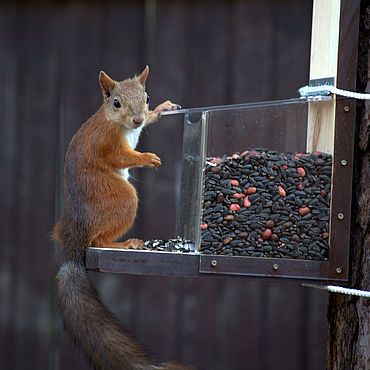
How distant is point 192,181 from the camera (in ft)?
6.51

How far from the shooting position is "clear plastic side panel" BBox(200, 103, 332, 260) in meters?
1.75

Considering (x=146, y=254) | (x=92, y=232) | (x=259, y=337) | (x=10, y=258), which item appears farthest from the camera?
(x=10, y=258)

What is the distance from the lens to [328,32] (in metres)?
1.82

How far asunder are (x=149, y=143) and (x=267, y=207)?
1.49 meters

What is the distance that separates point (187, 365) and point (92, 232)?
0.50 meters

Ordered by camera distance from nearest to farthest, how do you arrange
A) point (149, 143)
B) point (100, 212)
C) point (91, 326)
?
point (91, 326) → point (100, 212) → point (149, 143)

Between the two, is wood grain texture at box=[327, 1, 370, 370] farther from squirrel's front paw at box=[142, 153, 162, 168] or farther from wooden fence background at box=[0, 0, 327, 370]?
wooden fence background at box=[0, 0, 327, 370]

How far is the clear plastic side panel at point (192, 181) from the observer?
183 cm

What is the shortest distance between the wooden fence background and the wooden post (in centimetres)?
121

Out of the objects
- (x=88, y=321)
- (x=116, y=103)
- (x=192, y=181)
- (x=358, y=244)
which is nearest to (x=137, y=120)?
(x=116, y=103)

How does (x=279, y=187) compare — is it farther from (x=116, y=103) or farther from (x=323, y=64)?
(x=116, y=103)

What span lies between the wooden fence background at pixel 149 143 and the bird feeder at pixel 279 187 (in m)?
1.27

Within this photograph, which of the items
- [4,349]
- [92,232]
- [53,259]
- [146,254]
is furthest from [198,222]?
[4,349]

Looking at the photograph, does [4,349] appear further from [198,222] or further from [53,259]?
[198,222]
